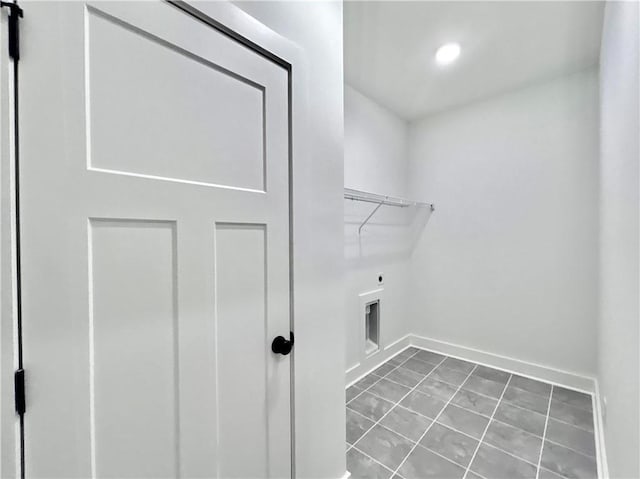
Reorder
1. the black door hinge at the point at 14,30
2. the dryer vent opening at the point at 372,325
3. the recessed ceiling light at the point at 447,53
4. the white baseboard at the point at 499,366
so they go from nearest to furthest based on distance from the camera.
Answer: the black door hinge at the point at 14,30, the recessed ceiling light at the point at 447,53, the white baseboard at the point at 499,366, the dryer vent opening at the point at 372,325

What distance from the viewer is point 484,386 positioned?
2.23 metres

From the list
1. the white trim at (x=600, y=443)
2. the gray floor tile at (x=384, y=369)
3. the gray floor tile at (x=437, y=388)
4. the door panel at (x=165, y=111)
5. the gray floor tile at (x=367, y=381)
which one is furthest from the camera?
the gray floor tile at (x=384, y=369)

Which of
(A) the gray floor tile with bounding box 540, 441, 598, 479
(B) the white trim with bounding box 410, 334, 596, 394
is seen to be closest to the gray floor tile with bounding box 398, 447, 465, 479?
(A) the gray floor tile with bounding box 540, 441, 598, 479

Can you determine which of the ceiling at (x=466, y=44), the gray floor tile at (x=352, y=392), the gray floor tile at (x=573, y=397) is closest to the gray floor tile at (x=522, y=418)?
the gray floor tile at (x=573, y=397)

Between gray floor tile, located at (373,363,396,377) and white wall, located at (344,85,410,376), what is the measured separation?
0.27ft

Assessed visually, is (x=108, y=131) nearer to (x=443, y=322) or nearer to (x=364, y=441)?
(x=364, y=441)

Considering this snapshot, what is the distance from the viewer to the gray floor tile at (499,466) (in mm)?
1419

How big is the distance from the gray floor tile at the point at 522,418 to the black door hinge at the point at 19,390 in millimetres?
2406

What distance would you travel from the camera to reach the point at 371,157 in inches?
102

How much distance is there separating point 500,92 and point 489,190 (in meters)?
0.90

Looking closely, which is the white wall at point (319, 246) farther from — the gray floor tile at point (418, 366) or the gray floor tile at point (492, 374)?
the gray floor tile at point (492, 374)

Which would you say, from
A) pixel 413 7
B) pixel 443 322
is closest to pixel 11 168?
pixel 413 7

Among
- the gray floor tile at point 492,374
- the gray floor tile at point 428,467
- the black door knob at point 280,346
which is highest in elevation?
the black door knob at point 280,346

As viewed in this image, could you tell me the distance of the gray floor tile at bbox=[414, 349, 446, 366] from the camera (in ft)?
8.89
